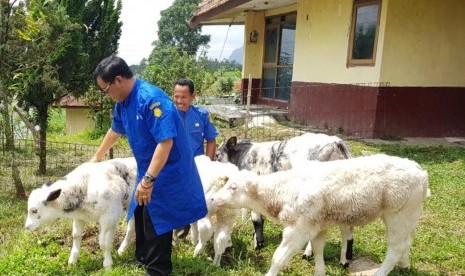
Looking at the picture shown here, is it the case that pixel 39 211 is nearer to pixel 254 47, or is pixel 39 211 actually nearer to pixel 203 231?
pixel 203 231

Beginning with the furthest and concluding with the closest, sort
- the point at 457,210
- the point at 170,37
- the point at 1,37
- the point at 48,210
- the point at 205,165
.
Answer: the point at 170,37, the point at 1,37, the point at 457,210, the point at 205,165, the point at 48,210

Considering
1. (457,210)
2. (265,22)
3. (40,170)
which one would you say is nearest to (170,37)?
(265,22)

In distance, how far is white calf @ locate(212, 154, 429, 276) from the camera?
12.4 ft

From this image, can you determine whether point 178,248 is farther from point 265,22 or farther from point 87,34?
point 265,22

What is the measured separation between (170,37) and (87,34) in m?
58.1

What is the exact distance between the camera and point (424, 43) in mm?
9789

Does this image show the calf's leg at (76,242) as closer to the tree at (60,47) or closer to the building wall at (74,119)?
the tree at (60,47)

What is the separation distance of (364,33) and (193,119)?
21.4 feet

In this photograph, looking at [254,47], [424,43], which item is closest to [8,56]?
[424,43]

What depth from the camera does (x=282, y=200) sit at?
3918 mm

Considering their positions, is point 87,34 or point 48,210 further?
point 87,34

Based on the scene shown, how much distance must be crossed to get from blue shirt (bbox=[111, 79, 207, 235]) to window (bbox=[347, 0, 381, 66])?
23.6 ft

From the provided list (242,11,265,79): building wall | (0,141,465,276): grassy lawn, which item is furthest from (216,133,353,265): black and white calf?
(242,11,265,79): building wall

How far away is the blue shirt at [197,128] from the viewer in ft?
16.6
